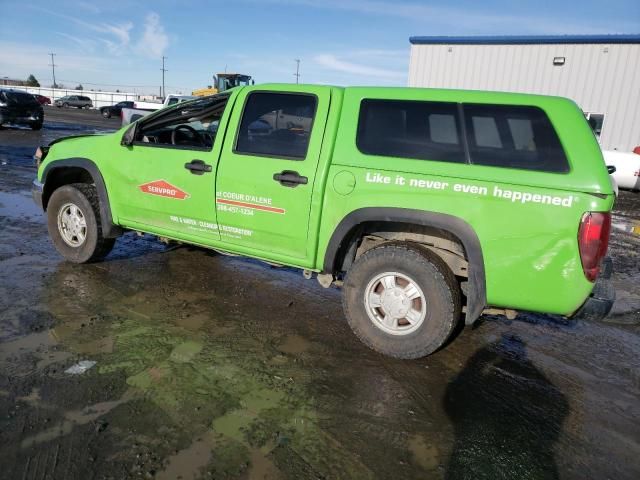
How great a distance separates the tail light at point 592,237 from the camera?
9.39ft

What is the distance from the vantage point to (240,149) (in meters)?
3.98

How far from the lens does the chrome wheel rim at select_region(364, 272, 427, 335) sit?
347cm

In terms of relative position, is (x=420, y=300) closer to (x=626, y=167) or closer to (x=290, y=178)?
(x=290, y=178)

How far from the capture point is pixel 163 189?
4340mm

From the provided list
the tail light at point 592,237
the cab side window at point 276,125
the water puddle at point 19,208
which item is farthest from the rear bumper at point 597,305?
the water puddle at point 19,208

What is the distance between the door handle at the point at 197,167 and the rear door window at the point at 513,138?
7.01ft

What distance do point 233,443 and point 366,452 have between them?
70cm

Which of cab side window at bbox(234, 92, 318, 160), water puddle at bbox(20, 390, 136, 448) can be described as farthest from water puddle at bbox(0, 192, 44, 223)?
water puddle at bbox(20, 390, 136, 448)

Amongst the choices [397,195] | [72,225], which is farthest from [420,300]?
[72,225]

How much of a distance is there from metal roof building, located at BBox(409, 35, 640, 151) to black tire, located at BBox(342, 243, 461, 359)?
55.9 feet

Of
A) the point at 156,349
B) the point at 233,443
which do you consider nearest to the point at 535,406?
the point at 233,443

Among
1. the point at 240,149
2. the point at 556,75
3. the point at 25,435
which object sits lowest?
the point at 25,435

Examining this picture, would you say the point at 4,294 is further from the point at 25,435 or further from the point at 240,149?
the point at 240,149

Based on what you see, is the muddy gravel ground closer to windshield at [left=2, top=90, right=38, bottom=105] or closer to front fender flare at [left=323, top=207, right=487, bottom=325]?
front fender flare at [left=323, top=207, right=487, bottom=325]
